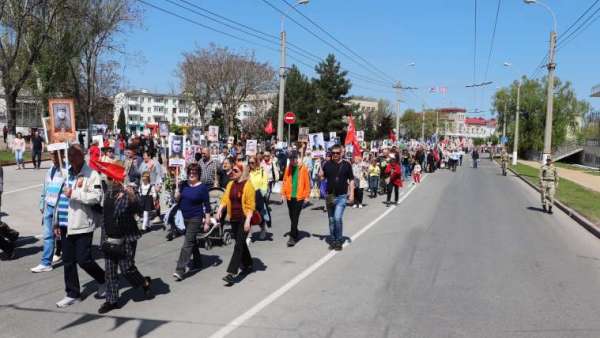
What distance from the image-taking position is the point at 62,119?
9141 mm

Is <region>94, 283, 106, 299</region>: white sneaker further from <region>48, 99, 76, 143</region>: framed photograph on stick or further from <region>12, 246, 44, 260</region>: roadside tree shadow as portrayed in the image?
<region>48, 99, 76, 143</region>: framed photograph on stick

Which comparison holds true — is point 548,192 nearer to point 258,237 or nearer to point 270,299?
point 258,237

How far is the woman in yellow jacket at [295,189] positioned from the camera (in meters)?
10.2

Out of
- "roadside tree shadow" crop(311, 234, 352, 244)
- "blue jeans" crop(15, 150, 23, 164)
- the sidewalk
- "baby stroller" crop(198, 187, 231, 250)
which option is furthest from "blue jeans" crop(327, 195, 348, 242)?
the sidewalk

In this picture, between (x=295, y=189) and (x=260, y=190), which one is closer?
(x=295, y=189)

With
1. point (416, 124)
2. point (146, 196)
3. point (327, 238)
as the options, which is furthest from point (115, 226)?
point (416, 124)

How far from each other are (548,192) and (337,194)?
952 cm

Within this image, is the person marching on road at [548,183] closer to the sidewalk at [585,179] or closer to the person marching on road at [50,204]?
the sidewalk at [585,179]

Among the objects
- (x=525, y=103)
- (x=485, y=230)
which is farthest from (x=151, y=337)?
(x=525, y=103)

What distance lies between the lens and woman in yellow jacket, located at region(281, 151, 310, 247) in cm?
1023

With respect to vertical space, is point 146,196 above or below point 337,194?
below

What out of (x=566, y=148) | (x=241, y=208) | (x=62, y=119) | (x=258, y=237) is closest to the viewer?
(x=241, y=208)


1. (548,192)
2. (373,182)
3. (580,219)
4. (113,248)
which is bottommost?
(580,219)

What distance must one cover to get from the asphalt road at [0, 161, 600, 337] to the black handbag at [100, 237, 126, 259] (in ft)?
2.00
